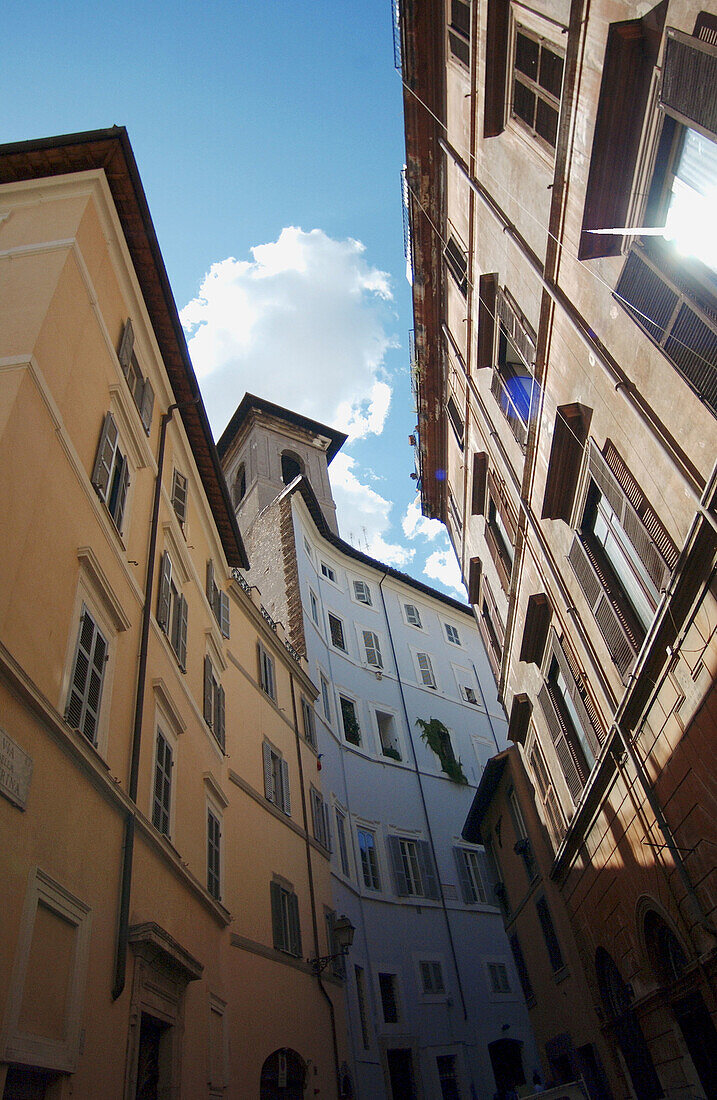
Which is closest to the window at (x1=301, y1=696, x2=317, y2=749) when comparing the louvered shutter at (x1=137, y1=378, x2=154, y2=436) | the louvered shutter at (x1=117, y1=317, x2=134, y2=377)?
the louvered shutter at (x1=137, y1=378, x2=154, y2=436)

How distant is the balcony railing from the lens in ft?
38.2

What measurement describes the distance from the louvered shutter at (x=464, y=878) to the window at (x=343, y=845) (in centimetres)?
638

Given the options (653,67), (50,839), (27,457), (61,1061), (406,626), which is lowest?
(61,1061)

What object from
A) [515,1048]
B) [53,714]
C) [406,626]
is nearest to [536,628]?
[53,714]

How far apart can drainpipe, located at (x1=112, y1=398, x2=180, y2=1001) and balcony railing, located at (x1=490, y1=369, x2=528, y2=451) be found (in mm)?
6054

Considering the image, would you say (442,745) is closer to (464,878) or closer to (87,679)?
(464,878)

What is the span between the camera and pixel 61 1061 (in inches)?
232

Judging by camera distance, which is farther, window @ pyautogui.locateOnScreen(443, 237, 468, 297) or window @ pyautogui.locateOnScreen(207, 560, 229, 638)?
window @ pyautogui.locateOnScreen(207, 560, 229, 638)

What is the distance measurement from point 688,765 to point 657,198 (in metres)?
5.87

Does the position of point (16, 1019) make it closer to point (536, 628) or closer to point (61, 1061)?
point (61, 1061)

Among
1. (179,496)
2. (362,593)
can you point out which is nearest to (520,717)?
(179,496)

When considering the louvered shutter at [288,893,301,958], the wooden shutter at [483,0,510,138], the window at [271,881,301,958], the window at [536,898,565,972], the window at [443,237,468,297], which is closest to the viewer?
the wooden shutter at [483,0,510,138]

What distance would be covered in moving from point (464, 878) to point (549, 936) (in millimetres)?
10609

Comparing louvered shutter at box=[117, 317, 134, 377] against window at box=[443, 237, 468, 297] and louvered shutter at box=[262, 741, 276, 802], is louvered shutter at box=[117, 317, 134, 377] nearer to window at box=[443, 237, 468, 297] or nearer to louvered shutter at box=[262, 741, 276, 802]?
window at box=[443, 237, 468, 297]
